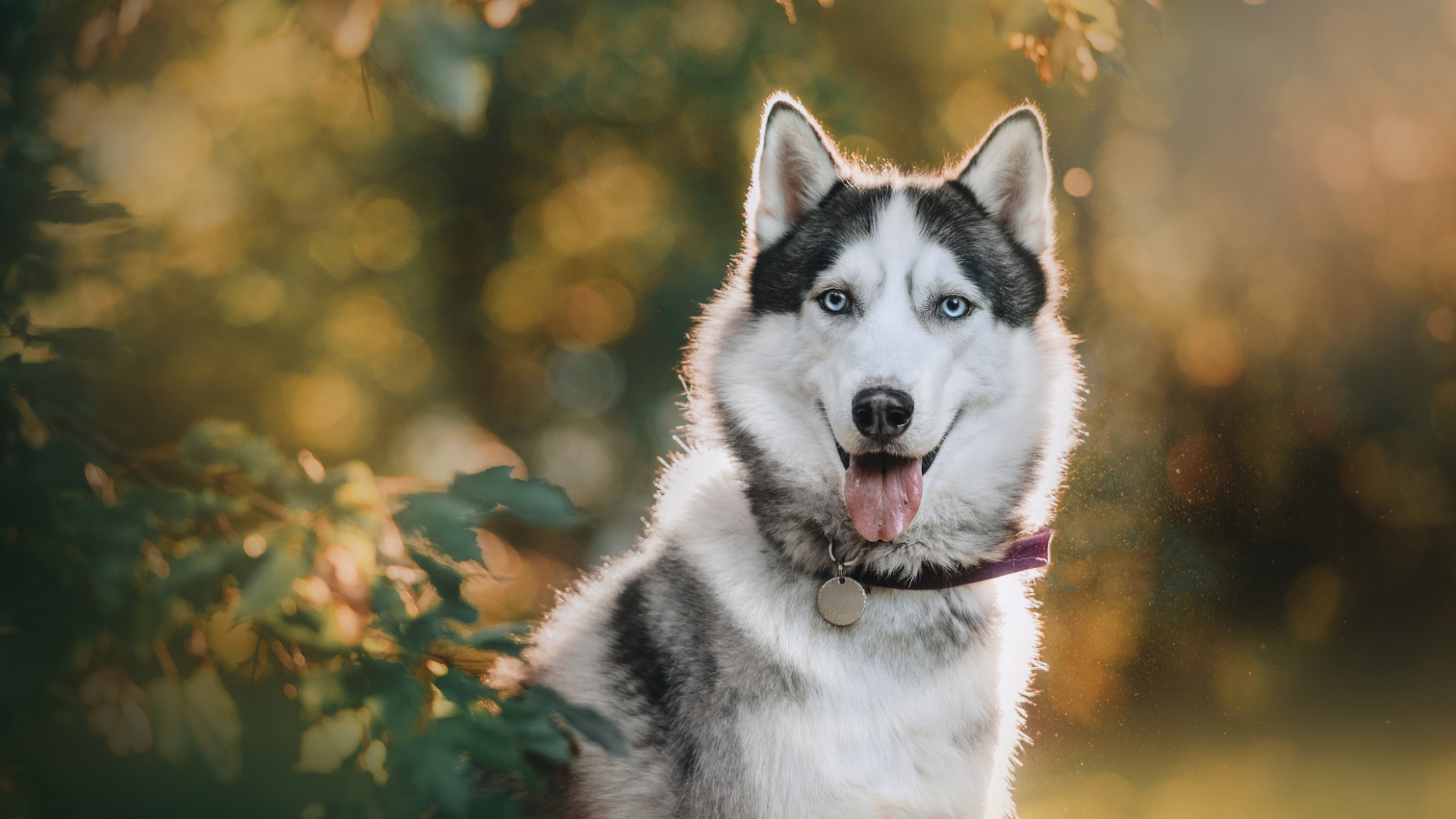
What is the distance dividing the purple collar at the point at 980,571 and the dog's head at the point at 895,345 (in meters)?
0.03

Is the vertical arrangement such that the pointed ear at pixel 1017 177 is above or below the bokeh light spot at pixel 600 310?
above

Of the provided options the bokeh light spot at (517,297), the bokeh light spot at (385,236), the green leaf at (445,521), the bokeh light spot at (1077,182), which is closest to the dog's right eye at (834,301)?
the green leaf at (445,521)

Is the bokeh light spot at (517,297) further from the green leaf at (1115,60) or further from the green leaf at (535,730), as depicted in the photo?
the green leaf at (535,730)

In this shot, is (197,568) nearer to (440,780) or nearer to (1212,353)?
(440,780)

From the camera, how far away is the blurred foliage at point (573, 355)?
1378 millimetres

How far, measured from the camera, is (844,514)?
2.04 meters

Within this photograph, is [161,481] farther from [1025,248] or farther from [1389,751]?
[1389,751]

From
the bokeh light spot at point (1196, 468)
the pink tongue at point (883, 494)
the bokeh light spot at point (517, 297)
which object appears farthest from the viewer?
the bokeh light spot at point (517, 297)

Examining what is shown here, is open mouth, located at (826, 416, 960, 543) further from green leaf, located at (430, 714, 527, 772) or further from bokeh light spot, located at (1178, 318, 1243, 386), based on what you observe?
bokeh light spot, located at (1178, 318, 1243, 386)

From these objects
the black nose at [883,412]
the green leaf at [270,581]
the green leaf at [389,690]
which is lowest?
the green leaf at [389,690]

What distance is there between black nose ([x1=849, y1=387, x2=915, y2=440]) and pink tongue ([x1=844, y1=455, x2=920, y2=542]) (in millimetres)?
152

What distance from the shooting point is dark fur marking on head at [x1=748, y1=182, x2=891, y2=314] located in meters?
2.08

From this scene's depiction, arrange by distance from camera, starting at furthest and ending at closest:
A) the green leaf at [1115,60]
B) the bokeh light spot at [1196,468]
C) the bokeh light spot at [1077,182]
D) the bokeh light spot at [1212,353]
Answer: the bokeh light spot at [1212,353] → the bokeh light spot at [1077,182] → the bokeh light spot at [1196,468] → the green leaf at [1115,60]

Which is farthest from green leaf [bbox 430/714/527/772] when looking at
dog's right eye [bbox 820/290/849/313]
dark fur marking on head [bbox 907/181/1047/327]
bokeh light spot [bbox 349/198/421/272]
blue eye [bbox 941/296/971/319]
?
bokeh light spot [bbox 349/198/421/272]
